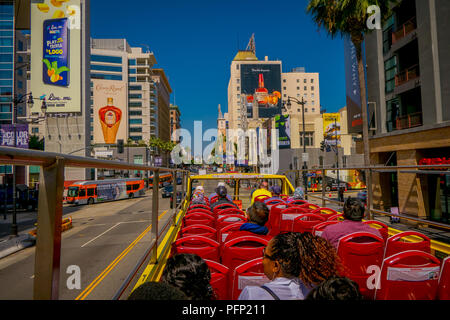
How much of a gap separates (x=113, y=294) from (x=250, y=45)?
19650 centimetres

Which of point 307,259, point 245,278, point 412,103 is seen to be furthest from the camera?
Answer: point 412,103

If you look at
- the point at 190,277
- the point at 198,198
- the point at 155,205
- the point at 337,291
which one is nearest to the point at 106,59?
the point at 198,198

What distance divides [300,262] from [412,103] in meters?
22.3

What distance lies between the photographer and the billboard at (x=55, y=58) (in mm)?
51844

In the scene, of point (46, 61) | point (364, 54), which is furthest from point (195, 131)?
point (364, 54)

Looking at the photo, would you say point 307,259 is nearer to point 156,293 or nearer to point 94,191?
point 156,293

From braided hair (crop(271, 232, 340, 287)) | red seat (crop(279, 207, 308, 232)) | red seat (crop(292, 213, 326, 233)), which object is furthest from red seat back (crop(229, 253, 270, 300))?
red seat (crop(279, 207, 308, 232))

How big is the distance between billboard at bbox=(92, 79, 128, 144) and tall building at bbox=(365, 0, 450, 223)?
7583 cm

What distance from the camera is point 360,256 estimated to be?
3029 millimetres

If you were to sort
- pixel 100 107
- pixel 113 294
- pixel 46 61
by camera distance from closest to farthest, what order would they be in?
pixel 113 294
pixel 46 61
pixel 100 107

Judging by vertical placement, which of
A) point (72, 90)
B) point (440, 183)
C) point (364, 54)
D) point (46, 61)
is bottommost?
point (440, 183)

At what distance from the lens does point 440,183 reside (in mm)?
15969

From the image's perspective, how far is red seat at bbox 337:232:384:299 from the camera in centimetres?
297
